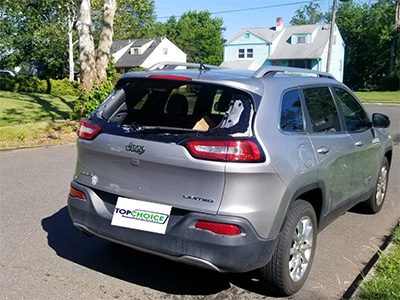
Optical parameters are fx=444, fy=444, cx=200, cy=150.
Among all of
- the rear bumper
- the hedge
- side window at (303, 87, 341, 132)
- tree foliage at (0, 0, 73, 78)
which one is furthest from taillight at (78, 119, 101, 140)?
tree foliage at (0, 0, 73, 78)

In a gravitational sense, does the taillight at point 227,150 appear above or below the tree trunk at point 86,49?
below

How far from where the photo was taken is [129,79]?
396 cm

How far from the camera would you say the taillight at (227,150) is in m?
3.09

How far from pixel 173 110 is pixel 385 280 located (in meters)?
2.45

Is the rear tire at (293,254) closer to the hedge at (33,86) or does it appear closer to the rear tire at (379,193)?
the rear tire at (379,193)

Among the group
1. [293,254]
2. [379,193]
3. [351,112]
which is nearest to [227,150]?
[293,254]

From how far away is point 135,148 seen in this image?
3.38 metres

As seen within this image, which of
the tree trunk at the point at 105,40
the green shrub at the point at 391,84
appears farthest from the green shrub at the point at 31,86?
the green shrub at the point at 391,84

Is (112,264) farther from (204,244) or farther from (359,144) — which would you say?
(359,144)

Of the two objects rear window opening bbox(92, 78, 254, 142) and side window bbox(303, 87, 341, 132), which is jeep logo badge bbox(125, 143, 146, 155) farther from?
side window bbox(303, 87, 341, 132)

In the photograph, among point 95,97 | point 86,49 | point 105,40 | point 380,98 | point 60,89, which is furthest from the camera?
point 380,98

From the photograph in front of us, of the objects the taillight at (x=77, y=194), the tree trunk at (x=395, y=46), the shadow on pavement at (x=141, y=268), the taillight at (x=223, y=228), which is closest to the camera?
the taillight at (x=223, y=228)

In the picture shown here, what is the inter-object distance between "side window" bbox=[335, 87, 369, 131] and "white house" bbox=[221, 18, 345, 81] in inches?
1872

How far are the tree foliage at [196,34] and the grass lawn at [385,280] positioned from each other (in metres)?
73.4
